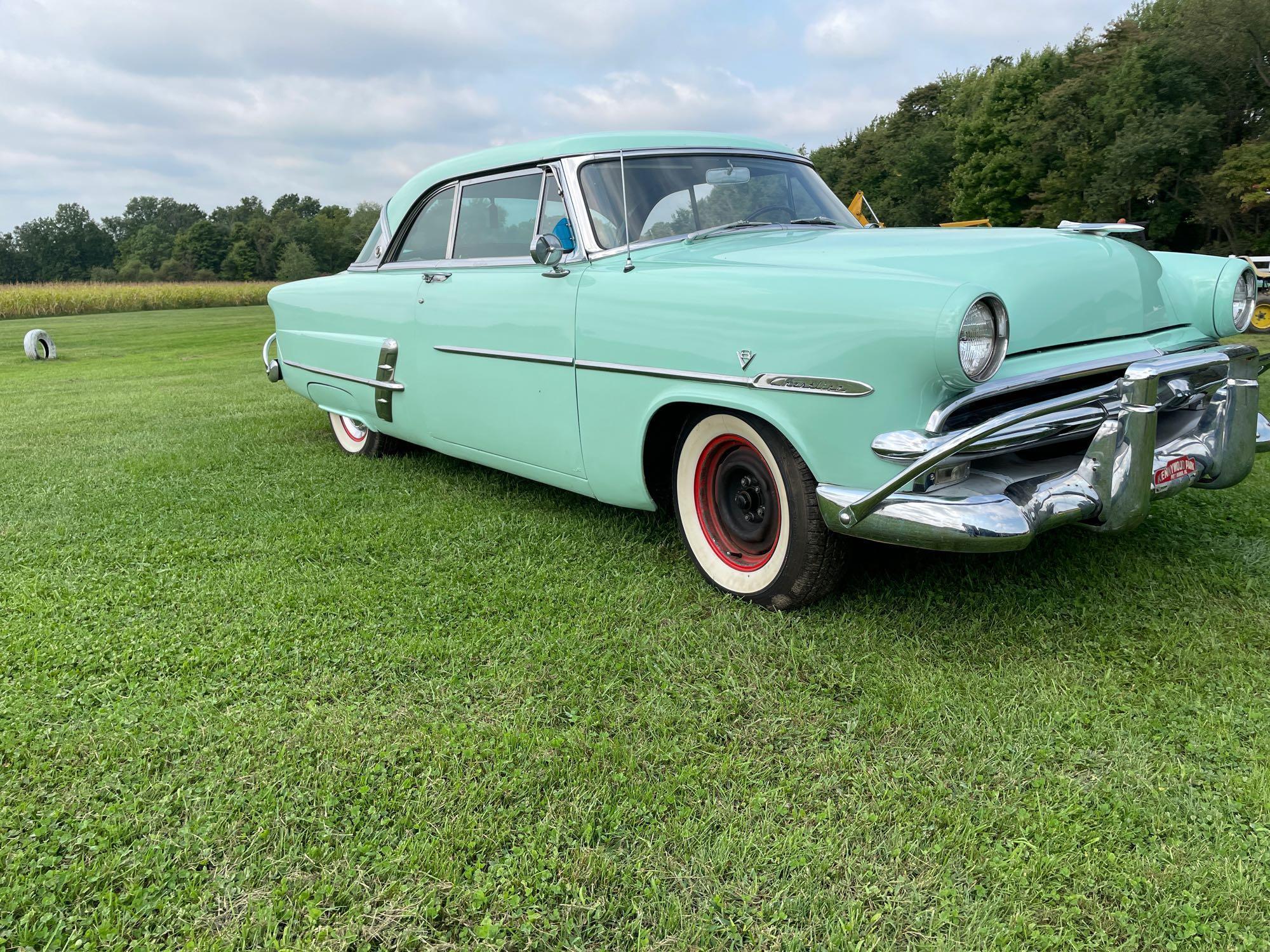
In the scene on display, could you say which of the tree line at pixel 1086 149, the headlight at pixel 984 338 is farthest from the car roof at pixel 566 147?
the tree line at pixel 1086 149

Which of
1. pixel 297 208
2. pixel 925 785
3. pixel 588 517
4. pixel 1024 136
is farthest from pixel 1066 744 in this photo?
pixel 297 208

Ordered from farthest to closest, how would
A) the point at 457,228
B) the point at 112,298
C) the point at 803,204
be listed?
the point at 112,298
the point at 457,228
the point at 803,204

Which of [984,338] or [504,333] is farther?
[504,333]

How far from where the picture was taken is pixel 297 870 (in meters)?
1.86

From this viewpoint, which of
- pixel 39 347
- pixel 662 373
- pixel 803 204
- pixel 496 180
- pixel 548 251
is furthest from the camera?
pixel 39 347

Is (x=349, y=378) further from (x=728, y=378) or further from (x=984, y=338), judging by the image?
(x=984, y=338)

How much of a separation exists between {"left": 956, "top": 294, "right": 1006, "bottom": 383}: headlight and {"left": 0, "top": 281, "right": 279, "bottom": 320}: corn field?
27987 mm

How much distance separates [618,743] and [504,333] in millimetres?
2051

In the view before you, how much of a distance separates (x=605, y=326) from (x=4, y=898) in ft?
7.71

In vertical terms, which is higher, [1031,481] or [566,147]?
[566,147]

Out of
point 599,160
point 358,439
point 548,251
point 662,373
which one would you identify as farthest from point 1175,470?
point 358,439

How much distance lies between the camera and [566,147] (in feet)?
12.1

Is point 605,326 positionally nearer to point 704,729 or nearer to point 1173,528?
point 704,729

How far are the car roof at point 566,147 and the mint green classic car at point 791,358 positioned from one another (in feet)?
0.06
